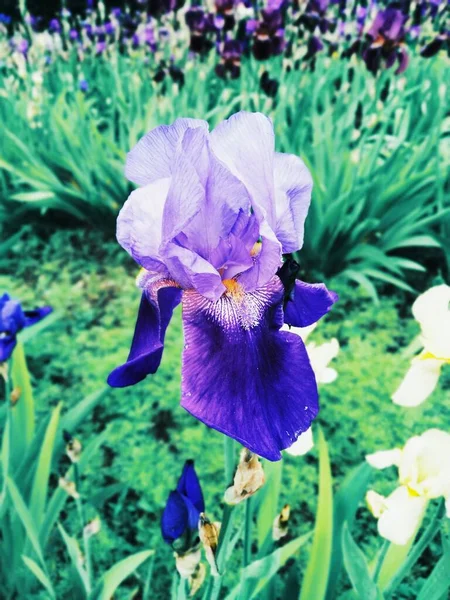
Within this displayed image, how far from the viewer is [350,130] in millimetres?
2740

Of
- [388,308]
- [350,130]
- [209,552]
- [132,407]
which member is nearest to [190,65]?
[350,130]

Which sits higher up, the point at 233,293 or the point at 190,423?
the point at 233,293

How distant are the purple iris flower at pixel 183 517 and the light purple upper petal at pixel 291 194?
0.36 meters

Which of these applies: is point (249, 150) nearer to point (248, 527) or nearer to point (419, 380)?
point (419, 380)

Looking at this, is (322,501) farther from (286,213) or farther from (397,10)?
(397,10)

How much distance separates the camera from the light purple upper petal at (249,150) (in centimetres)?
54

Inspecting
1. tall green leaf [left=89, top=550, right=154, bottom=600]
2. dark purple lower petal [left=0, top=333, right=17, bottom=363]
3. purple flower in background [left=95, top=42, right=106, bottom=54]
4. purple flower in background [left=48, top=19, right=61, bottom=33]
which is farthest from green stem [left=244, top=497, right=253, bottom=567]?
→ purple flower in background [left=48, top=19, right=61, bottom=33]

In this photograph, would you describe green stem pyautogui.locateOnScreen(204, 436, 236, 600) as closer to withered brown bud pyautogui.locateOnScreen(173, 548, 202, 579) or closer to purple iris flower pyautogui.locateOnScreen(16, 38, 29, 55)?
withered brown bud pyautogui.locateOnScreen(173, 548, 202, 579)

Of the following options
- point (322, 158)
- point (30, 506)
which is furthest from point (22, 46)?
point (30, 506)

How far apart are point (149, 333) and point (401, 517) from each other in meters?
0.45

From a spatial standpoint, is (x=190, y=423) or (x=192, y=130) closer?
(x=192, y=130)

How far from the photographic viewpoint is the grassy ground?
62.7 inches

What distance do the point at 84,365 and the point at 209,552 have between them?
1.67m

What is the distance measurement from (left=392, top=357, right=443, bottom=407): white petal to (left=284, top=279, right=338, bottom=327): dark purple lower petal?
0.59ft
